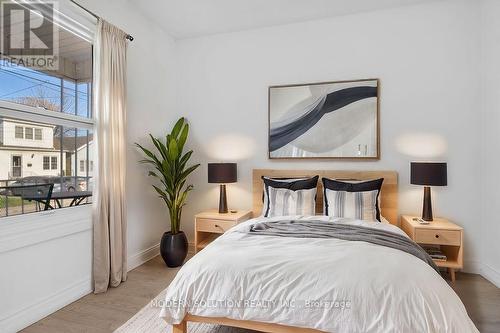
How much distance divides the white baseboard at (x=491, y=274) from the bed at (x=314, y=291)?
1.71 meters

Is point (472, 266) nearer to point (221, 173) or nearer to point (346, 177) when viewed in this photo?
point (346, 177)

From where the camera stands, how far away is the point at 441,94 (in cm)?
305

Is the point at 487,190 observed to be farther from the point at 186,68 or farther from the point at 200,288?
the point at 186,68

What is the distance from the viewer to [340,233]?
2139 mm

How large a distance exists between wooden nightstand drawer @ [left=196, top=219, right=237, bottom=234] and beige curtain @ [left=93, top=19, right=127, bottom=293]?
32.1 inches

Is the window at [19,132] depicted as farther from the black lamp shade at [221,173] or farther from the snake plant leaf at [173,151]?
the black lamp shade at [221,173]

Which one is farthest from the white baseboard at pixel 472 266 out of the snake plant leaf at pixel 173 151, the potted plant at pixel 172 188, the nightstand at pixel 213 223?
the snake plant leaf at pixel 173 151

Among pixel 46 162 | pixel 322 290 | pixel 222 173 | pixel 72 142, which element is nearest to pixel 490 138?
pixel 322 290

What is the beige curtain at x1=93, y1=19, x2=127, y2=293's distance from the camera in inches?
102

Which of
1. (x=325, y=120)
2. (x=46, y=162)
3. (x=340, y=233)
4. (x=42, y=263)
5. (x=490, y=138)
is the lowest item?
(x=42, y=263)

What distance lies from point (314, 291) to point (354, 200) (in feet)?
4.94

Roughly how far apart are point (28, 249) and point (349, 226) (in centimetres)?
255

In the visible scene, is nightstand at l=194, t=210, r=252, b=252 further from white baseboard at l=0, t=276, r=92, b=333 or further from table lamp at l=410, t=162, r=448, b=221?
table lamp at l=410, t=162, r=448, b=221

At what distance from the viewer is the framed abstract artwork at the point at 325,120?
10.6 ft
